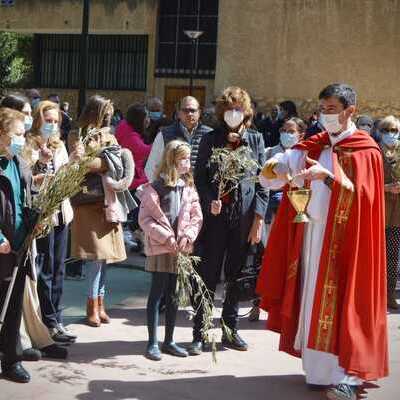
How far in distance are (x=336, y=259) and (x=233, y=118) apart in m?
1.73

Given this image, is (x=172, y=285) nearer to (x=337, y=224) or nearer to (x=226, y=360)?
(x=226, y=360)

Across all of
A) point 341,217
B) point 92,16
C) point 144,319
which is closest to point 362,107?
point 92,16

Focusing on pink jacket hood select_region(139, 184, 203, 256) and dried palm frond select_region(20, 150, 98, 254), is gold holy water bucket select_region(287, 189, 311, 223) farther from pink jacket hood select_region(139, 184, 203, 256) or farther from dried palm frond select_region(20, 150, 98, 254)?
dried palm frond select_region(20, 150, 98, 254)

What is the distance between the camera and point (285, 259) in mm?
6332

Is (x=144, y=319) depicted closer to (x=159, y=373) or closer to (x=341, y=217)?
(x=159, y=373)

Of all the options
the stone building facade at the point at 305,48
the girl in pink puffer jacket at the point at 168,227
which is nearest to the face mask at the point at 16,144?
the girl in pink puffer jacket at the point at 168,227

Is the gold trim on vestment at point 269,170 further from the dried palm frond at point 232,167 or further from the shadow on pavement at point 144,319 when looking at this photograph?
the shadow on pavement at point 144,319

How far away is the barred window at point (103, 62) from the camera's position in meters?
28.0

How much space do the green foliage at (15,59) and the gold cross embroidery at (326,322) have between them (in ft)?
81.5

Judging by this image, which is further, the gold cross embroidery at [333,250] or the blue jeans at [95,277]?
the blue jeans at [95,277]

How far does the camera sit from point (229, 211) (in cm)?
715

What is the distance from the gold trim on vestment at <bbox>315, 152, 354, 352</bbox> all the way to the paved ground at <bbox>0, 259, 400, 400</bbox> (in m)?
0.47

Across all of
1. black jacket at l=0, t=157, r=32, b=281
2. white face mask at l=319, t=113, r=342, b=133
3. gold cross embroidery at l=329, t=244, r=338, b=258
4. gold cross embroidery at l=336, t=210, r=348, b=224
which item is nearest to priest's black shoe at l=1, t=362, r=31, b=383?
black jacket at l=0, t=157, r=32, b=281

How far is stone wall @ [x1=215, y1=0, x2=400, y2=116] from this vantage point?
910 inches
